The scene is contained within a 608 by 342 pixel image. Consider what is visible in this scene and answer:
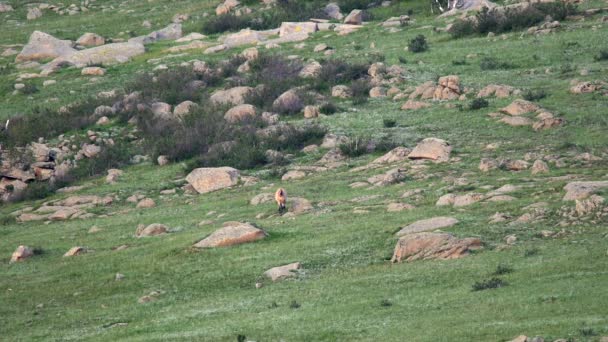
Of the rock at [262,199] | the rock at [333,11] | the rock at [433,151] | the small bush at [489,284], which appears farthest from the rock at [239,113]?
the small bush at [489,284]

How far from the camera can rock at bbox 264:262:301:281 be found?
23109 mm

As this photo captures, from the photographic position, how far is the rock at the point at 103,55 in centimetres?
5522

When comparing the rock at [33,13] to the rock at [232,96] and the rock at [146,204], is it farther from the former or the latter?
the rock at [146,204]

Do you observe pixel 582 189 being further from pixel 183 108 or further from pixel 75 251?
pixel 183 108

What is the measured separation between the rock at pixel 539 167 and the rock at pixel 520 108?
6213mm

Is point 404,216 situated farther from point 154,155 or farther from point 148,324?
point 154,155

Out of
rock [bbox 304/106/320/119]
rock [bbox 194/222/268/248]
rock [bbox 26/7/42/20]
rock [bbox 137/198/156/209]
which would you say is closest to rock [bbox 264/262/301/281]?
rock [bbox 194/222/268/248]

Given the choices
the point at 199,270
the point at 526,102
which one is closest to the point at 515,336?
the point at 199,270

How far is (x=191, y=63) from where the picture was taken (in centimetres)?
5138

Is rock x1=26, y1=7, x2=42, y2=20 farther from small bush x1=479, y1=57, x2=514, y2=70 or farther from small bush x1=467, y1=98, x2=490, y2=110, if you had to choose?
small bush x1=467, y1=98, x2=490, y2=110

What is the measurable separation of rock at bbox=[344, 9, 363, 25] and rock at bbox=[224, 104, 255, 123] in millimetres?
15751

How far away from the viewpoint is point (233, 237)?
26078 mm

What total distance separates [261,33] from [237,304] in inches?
1456

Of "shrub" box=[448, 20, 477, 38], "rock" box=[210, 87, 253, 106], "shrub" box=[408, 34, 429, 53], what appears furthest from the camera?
"shrub" box=[448, 20, 477, 38]
